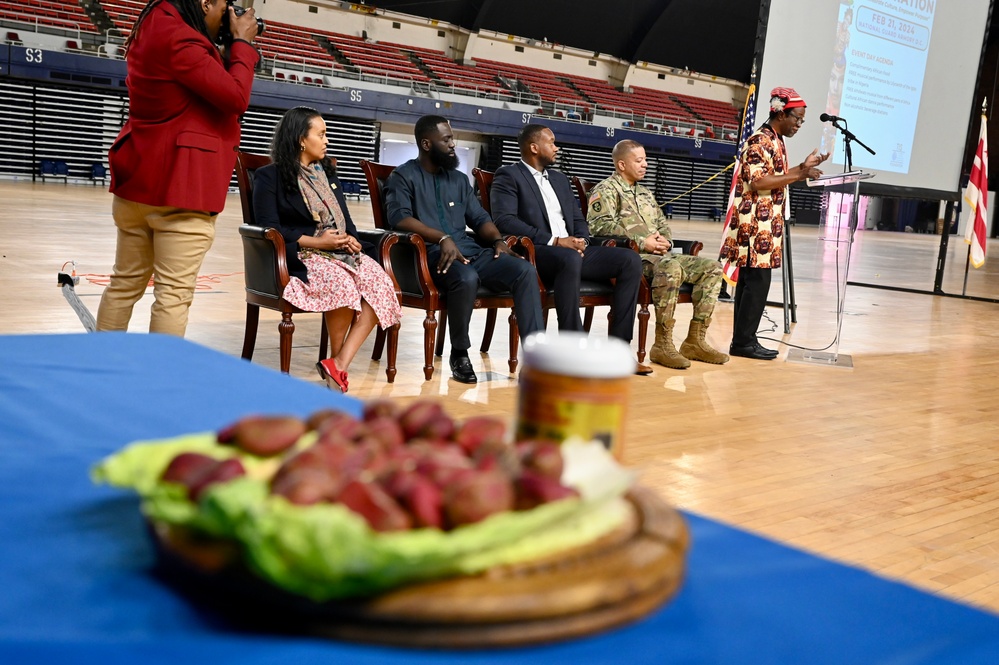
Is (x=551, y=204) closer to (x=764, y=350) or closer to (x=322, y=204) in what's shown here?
(x=322, y=204)

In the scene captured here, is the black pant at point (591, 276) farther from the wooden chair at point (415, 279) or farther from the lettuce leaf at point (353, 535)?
the lettuce leaf at point (353, 535)

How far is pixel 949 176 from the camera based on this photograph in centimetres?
820

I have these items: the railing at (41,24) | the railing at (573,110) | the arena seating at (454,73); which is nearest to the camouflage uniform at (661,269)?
the railing at (41,24)

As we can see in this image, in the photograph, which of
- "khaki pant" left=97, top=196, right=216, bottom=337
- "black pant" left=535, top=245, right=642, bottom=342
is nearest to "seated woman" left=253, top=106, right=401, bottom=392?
"khaki pant" left=97, top=196, right=216, bottom=337

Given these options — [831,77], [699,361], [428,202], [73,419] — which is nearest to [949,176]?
[831,77]

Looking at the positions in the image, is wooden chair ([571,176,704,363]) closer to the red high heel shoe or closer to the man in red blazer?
the red high heel shoe

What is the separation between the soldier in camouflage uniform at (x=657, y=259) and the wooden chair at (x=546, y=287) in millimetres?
296

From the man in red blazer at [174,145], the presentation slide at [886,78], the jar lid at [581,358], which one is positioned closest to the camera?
the jar lid at [581,358]

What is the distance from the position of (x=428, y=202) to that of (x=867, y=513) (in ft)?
8.01

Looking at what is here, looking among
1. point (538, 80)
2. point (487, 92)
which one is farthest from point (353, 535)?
point (538, 80)

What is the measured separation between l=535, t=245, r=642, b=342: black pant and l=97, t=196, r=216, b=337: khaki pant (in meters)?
1.79

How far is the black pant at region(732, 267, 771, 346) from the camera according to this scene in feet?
17.6

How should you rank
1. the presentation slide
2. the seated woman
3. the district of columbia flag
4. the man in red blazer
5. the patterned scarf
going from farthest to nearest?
the district of columbia flag < the presentation slide < the patterned scarf < the seated woman < the man in red blazer

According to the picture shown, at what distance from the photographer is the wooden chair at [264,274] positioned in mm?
3844
